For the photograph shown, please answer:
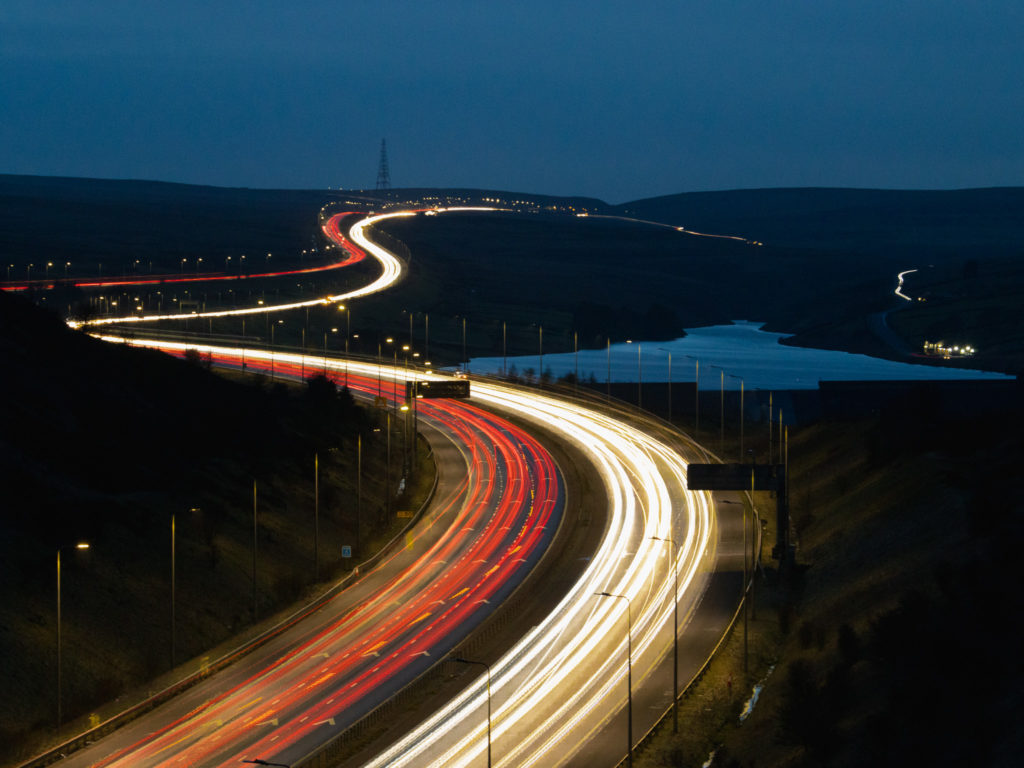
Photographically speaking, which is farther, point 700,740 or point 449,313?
point 449,313

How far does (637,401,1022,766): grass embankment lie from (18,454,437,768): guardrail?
14.8 meters

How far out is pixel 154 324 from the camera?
118 metres

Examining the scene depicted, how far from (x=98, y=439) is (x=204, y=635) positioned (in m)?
20.4

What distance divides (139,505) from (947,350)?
118 meters

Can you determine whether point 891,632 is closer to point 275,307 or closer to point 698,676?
point 698,676

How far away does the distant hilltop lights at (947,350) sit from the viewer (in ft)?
479

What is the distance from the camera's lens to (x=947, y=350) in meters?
148

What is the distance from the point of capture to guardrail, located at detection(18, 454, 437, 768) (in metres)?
33.5

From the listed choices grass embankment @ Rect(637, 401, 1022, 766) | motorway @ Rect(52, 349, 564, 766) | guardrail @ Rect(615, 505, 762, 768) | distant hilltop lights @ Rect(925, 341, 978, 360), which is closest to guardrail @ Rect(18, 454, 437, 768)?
motorway @ Rect(52, 349, 564, 766)

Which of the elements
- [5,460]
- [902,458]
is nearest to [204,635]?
[5,460]

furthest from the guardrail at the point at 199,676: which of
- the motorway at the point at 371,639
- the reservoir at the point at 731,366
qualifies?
the reservoir at the point at 731,366

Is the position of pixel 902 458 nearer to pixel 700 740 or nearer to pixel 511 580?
pixel 511 580

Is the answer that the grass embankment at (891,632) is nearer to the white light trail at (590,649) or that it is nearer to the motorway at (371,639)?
the white light trail at (590,649)

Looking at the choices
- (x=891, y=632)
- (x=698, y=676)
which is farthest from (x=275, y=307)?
(x=891, y=632)
